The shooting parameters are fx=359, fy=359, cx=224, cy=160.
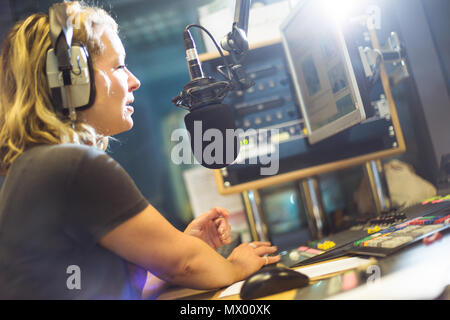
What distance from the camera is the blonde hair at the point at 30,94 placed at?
0.69 meters

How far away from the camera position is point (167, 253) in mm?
632

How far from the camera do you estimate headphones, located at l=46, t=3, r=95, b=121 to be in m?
0.66

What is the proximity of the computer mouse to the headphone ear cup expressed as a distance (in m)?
0.47

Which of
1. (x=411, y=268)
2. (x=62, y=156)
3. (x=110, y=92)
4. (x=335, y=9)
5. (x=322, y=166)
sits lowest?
(x=411, y=268)

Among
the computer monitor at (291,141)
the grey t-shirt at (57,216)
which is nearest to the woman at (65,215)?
the grey t-shirt at (57,216)

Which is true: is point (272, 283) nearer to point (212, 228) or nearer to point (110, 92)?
point (212, 228)

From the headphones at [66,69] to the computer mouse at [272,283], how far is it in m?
0.46

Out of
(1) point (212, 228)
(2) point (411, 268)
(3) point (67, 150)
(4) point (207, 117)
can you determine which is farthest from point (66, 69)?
(2) point (411, 268)

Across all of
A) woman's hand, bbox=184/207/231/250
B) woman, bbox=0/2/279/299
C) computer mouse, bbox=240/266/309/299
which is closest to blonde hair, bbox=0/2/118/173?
woman, bbox=0/2/279/299

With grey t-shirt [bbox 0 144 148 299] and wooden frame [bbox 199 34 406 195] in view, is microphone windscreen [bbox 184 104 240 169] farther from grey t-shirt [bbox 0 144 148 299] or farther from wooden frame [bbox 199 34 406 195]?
wooden frame [bbox 199 34 406 195]

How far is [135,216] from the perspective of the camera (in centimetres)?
59

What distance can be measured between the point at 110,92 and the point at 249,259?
48cm

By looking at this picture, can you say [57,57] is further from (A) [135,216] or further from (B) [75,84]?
(A) [135,216]
